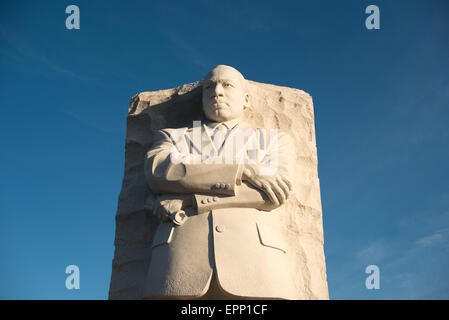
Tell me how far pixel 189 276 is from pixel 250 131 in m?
1.85

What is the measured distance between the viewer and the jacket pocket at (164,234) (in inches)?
185

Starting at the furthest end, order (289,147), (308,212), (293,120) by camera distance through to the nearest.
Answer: (293,120), (308,212), (289,147)

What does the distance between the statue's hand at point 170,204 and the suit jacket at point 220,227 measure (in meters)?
0.07

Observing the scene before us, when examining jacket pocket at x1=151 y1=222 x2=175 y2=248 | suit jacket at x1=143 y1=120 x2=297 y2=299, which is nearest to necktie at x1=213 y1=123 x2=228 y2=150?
→ suit jacket at x1=143 y1=120 x2=297 y2=299

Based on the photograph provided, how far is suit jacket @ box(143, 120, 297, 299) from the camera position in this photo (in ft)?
14.3

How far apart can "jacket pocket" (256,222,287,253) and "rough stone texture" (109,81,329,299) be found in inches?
22.4

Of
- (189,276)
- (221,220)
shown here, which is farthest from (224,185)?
(189,276)

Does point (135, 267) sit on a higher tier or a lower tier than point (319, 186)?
lower

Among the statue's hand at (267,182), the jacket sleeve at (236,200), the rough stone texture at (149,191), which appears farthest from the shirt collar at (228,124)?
the jacket sleeve at (236,200)

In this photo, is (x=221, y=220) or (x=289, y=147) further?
(x=289, y=147)

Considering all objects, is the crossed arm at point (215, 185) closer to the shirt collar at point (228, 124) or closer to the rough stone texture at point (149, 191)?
the rough stone texture at point (149, 191)

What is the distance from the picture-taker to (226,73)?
5.63 meters
